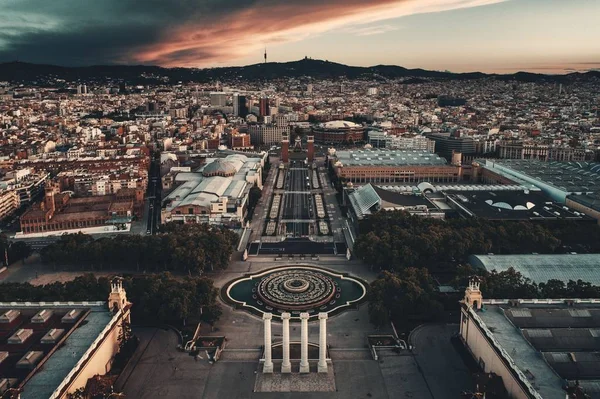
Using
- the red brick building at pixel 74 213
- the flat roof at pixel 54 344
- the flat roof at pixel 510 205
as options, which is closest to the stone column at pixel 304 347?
the flat roof at pixel 54 344

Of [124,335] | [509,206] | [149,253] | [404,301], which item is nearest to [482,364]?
[404,301]

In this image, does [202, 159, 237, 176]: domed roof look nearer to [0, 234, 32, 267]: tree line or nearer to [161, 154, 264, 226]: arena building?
[161, 154, 264, 226]: arena building

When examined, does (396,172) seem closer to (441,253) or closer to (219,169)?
(219,169)

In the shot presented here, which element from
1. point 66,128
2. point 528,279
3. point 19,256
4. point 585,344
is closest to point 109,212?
point 19,256

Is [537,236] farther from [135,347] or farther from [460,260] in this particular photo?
[135,347]

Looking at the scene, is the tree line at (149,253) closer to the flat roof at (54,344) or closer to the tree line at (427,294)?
the flat roof at (54,344)

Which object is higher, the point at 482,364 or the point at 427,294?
the point at 427,294
